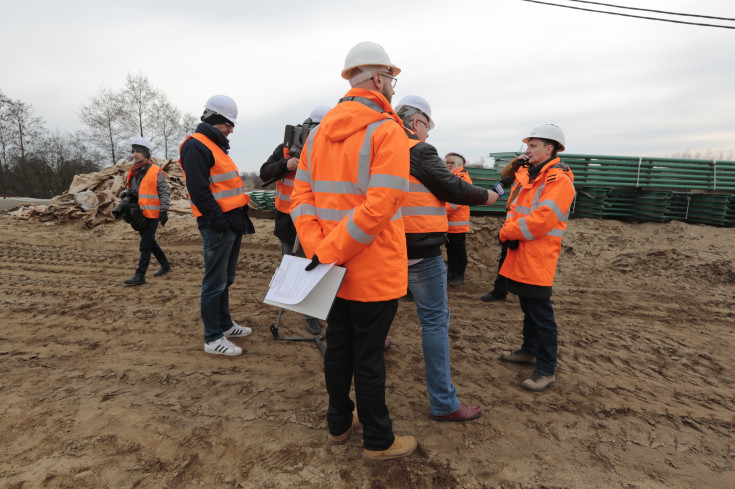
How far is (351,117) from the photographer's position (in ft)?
6.30

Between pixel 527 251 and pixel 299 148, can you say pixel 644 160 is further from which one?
pixel 299 148

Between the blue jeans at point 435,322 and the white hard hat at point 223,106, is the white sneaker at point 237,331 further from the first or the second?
the blue jeans at point 435,322

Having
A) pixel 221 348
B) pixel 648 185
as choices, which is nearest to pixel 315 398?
pixel 221 348

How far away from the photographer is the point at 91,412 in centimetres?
272

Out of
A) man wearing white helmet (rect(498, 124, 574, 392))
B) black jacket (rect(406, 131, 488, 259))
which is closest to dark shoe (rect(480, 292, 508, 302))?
man wearing white helmet (rect(498, 124, 574, 392))

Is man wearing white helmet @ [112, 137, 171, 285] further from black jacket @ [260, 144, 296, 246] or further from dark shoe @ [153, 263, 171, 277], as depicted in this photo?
black jacket @ [260, 144, 296, 246]

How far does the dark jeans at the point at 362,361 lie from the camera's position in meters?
2.09

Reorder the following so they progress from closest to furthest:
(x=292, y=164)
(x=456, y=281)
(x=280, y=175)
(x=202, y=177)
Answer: (x=202, y=177), (x=292, y=164), (x=280, y=175), (x=456, y=281)

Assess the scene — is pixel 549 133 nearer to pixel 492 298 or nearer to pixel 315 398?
pixel 315 398

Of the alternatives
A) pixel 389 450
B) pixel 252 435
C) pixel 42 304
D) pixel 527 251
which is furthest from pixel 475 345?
pixel 42 304

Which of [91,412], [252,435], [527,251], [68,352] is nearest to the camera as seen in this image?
[252,435]

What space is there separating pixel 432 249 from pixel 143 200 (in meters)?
5.23

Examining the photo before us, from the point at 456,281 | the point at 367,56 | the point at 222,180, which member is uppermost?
the point at 367,56

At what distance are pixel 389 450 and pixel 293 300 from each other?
1.09m
